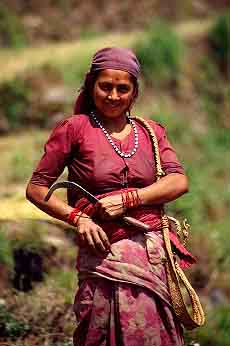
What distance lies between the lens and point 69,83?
406 inches

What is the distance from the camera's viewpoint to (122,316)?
9.83 ft

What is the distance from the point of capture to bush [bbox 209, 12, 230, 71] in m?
12.3

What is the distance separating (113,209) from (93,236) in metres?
0.13

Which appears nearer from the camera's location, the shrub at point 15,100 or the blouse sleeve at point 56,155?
the blouse sleeve at point 56,155

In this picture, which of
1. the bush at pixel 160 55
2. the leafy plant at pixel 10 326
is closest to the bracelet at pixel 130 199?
the leafy plant at pixel 10 326

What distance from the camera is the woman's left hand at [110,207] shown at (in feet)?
9.84

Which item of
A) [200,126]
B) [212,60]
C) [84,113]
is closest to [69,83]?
[200,126]

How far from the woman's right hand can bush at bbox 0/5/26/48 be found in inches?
399

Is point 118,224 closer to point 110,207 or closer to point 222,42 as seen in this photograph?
point 110,207

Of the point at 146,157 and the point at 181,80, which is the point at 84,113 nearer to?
the point at 146,157

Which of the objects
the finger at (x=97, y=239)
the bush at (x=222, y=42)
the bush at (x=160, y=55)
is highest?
the bush at (x=222, y=42)

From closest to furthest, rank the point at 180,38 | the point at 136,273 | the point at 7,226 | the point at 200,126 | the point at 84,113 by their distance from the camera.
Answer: the point at 136,273
the point at 84,113
the point at 7,226
the point at 200,126
the point at 180,38

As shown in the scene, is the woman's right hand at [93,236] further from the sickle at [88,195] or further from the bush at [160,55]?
the bush at [160,55]

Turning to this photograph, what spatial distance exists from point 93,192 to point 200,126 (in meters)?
8.27
